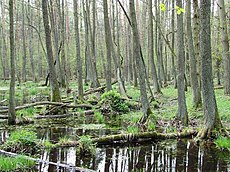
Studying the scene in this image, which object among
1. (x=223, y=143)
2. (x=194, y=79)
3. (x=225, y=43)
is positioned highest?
(x=225, y=43)

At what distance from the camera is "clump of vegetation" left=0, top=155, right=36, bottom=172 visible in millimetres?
5516

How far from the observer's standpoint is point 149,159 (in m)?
6.61

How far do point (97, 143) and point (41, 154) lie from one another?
1537mm

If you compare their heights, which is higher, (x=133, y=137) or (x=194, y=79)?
(x=194, y=79)

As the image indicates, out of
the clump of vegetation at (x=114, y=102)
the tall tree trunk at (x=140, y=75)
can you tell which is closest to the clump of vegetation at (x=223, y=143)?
the tall tree trunk at (x=140, y=75)

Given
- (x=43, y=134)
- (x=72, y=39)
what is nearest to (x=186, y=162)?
(x=43, y=134)

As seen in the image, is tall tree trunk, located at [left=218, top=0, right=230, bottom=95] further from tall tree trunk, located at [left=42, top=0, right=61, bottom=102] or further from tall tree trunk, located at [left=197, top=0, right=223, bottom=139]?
tall tree trunk, located at [left=197, top=0, right=223, bottom=139]

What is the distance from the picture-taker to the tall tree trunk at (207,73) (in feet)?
26.3

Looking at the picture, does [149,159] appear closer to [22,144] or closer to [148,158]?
[148,158]

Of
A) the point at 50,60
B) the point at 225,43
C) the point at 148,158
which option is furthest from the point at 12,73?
the point at 225,43

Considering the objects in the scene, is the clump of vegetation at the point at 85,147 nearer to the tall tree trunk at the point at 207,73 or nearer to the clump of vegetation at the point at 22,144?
the clump of vegetation at the point at 22,144

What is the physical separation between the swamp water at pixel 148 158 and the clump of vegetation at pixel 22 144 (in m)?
0.38

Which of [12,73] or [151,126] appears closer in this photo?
[151,126]

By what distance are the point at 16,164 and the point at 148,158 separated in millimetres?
2721
